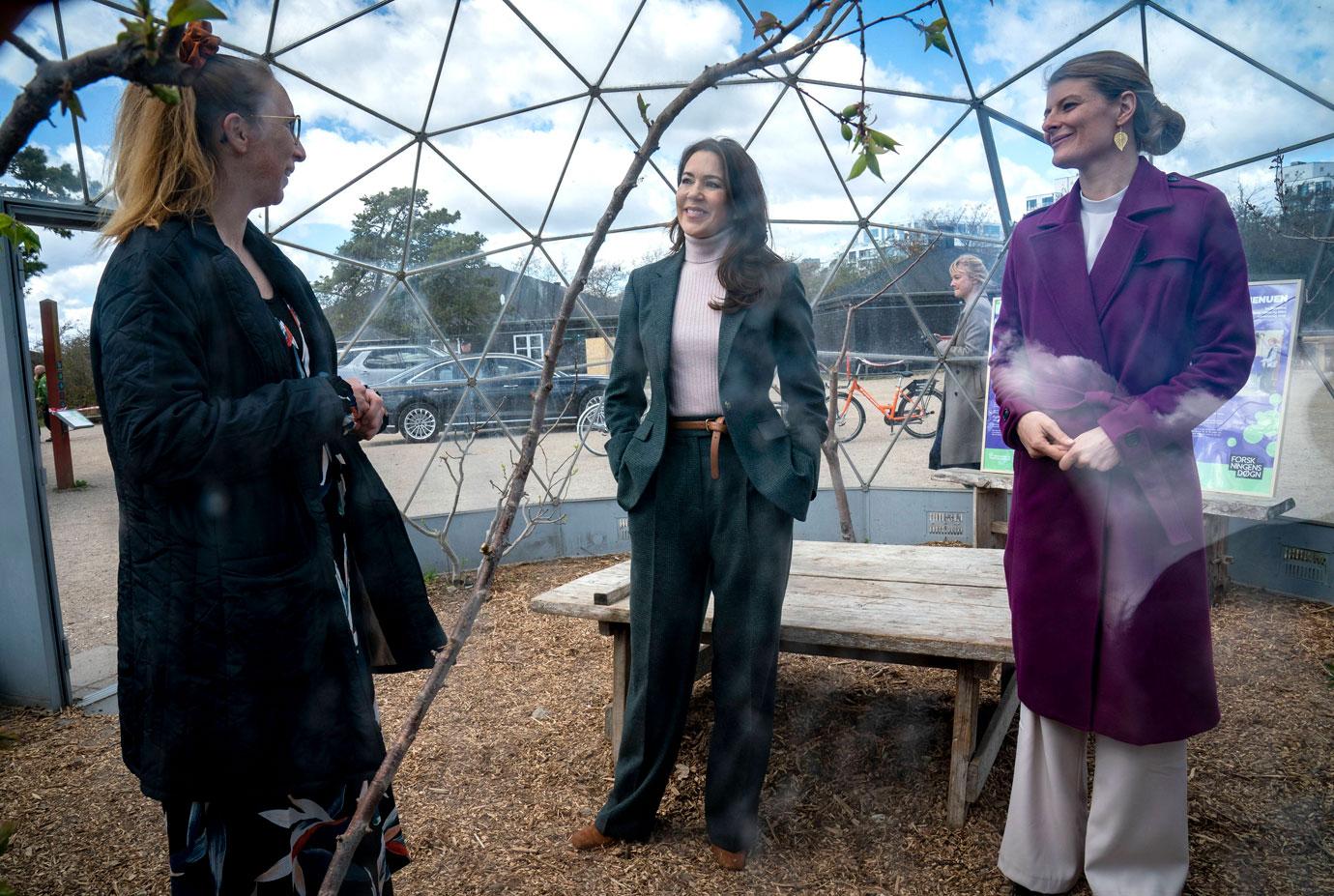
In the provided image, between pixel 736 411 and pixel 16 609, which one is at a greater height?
pixel 736 411

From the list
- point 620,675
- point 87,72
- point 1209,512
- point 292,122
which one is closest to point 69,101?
point 87,72

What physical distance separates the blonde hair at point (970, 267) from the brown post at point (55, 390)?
3099mm

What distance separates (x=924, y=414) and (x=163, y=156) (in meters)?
4.32

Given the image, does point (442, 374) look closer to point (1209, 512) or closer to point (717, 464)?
point (717, 464)

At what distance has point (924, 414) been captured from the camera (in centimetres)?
487

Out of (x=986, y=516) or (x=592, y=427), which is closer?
(x=986, y=516)

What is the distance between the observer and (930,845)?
2135mm

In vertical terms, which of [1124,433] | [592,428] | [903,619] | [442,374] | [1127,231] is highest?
[1127,231]

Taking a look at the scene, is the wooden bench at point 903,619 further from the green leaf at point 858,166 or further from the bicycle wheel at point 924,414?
the bicycle wheel at point 924,414

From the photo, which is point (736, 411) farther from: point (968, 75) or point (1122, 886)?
point (1122, 886)

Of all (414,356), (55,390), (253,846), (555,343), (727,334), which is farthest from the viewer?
(414,356)

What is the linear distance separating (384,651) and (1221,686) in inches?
106

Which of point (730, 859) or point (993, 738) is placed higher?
point (993, 738)

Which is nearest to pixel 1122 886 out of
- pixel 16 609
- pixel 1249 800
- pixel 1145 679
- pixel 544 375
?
pixel 1145 679
